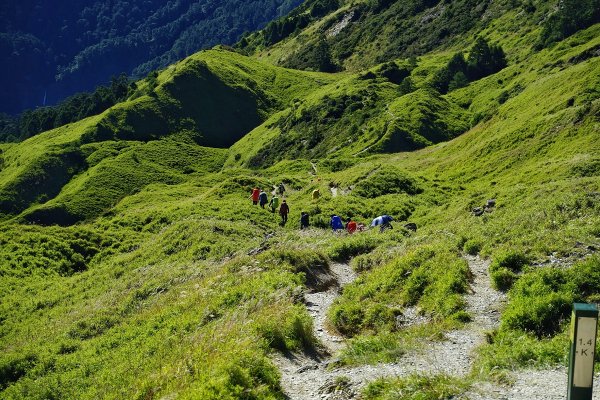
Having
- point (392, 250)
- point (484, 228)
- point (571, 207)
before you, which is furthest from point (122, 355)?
point (571, 207)

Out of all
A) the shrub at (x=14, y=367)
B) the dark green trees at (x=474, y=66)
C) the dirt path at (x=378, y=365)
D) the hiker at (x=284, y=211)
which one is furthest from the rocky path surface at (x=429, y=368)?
the dark green trees at (x=474, y=66)

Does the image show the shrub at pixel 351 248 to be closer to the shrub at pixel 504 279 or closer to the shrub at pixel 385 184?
the shrub at pixel 504 279

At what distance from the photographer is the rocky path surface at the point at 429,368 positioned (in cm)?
1155

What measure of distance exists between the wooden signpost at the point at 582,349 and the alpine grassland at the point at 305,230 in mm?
2906

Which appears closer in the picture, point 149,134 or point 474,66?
point 474,66

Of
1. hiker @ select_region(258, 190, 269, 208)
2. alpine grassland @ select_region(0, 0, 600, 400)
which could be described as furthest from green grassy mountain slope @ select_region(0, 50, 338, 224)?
hiker @ select_region(258, 190, 269, 208)

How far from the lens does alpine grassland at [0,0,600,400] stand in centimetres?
1548

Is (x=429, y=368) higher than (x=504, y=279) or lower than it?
higher

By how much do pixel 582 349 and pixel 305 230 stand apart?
112 feet

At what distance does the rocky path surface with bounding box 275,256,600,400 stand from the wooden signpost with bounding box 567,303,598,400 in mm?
2323

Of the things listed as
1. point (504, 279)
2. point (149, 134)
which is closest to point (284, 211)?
point (504, 279)

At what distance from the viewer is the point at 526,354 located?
1300cm

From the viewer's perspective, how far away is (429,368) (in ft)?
43.7

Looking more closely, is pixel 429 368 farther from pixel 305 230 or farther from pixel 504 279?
pixel 305 230
